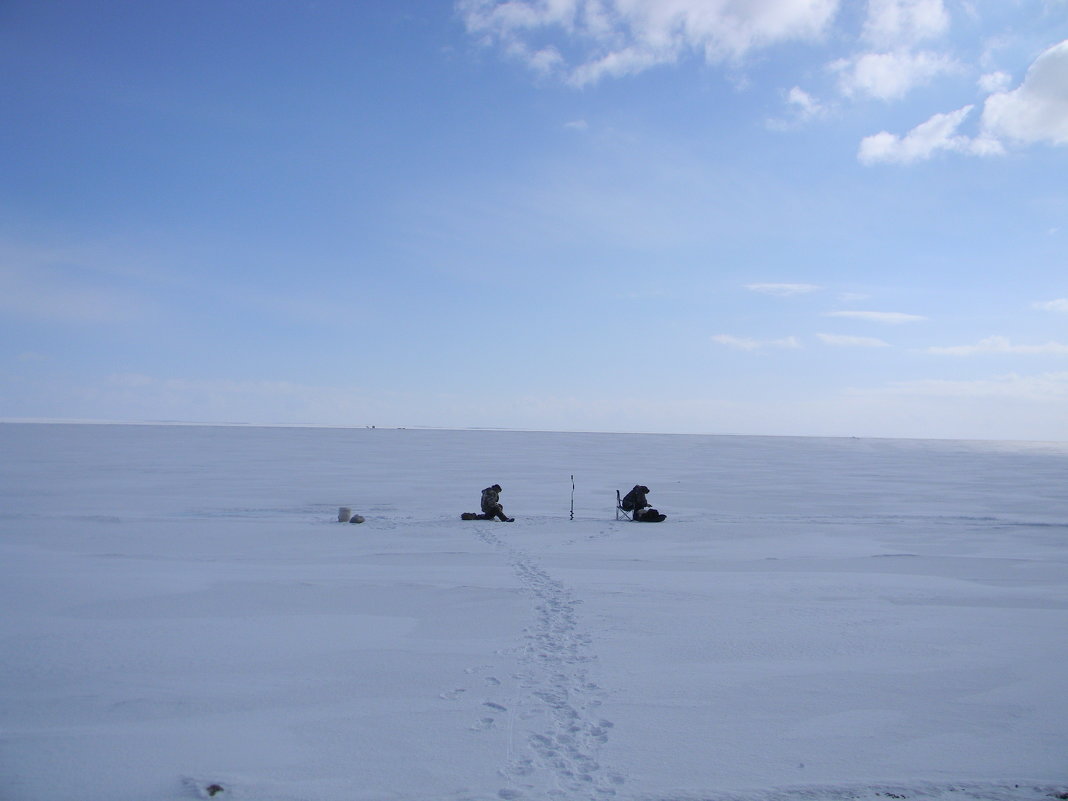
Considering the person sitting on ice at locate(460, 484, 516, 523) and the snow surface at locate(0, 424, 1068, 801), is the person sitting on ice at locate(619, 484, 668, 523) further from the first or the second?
the person sitting on ice at locate(460, 484, 516, 523)

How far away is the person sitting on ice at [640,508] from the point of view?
1616 cm

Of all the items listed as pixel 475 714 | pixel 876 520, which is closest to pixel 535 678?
pixel 475 714

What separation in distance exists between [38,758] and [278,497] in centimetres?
1615

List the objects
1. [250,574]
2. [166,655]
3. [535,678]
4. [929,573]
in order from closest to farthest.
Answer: [535,678] < [166,655] < [250,574] < [929,573]

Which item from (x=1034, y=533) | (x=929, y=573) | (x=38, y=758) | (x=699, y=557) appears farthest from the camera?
(x=1034, y=533)

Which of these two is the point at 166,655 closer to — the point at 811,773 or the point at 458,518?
the point at 811,773

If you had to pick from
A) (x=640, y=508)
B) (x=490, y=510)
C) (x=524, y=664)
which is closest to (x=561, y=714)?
(x=524, y=664)

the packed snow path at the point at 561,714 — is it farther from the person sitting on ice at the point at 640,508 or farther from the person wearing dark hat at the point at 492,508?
the person sitting on ice at the point at 640,508

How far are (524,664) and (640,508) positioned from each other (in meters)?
10.4

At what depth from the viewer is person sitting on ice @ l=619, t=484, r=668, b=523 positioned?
53.0 ft

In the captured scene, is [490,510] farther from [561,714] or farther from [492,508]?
[561,714]

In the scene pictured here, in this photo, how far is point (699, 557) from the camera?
12000 mm

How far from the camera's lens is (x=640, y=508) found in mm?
16438

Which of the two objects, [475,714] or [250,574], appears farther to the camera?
[250,574]
